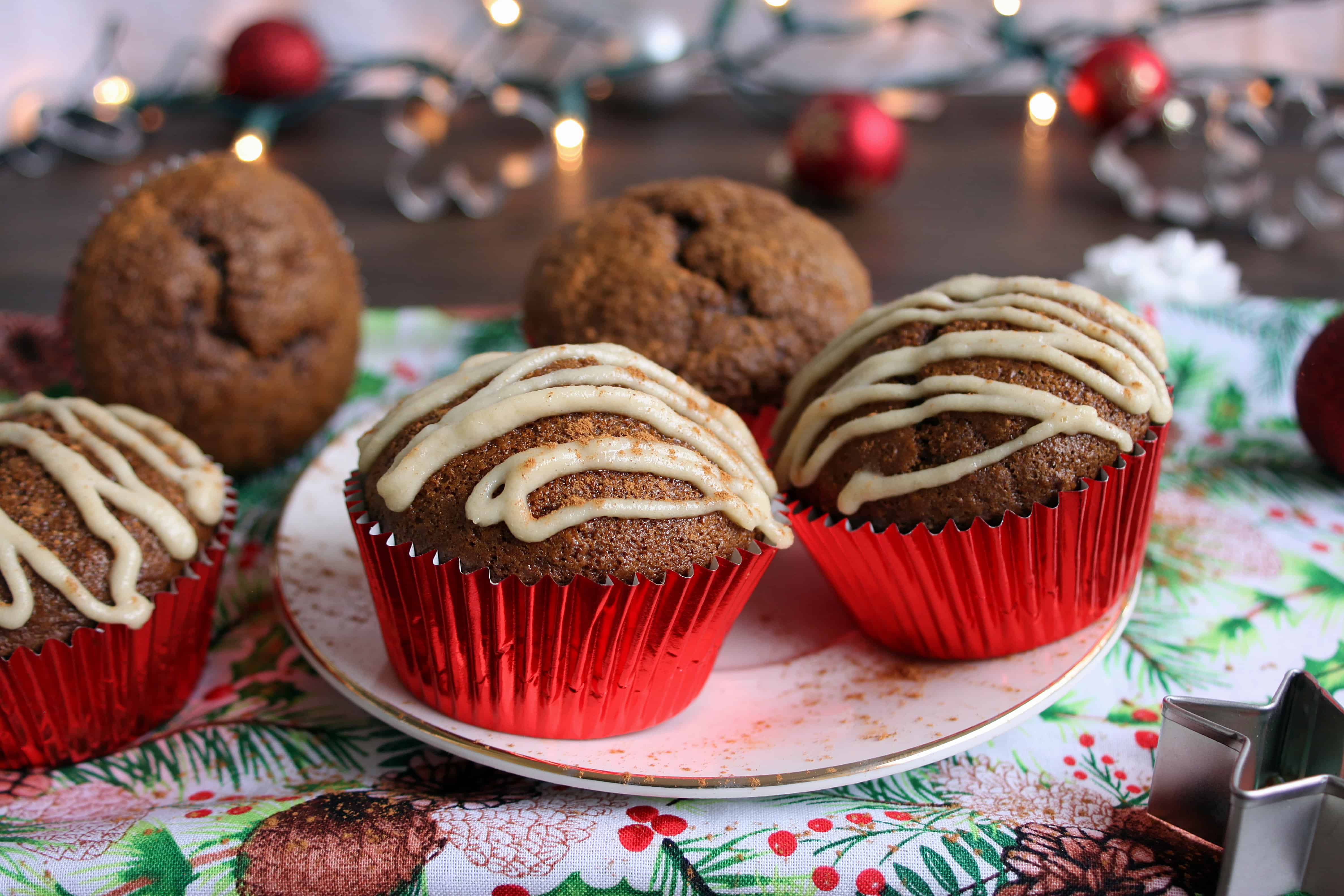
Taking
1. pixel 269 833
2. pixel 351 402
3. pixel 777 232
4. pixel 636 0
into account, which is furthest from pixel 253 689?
pixel 636 0

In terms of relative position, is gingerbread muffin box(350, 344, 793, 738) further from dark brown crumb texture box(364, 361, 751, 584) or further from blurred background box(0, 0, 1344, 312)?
blurred background box(0, 0, 1344, 312)

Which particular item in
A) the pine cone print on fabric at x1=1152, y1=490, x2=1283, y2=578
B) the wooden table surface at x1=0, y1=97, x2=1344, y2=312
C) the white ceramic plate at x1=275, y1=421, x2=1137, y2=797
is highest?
the wooden table surface at x1=0, y1=97, x2=1344, y2=312

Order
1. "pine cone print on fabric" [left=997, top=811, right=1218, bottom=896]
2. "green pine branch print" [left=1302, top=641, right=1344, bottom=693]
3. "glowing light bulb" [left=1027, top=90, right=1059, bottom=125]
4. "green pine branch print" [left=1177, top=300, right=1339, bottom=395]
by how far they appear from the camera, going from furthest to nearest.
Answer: "glowing light bulb" [left=1027, top=90, right=1059, bottom=125] < "green pine branch print" [left=1177, top=300, right=1339, bottom=395] < "green pine branch print" [left=1302, top=641, right=1344, bottom=693] < "pine cone print on fabric" [left=997, top=811, right=1218, bottom=896]

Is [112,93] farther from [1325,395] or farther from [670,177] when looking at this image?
[1325,395]

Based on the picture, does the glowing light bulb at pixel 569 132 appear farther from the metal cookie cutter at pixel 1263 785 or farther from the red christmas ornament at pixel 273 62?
the metal cookie cutter at pixel 1263 785

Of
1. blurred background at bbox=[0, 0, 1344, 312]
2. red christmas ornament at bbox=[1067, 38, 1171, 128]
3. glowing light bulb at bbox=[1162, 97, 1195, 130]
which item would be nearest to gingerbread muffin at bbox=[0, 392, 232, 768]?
blurred background at bbox=[0, 0, 1344, 312]

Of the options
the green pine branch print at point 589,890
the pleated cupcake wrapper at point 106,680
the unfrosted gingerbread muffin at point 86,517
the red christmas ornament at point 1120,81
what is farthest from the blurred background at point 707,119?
the green pine branch print at point 589,890
